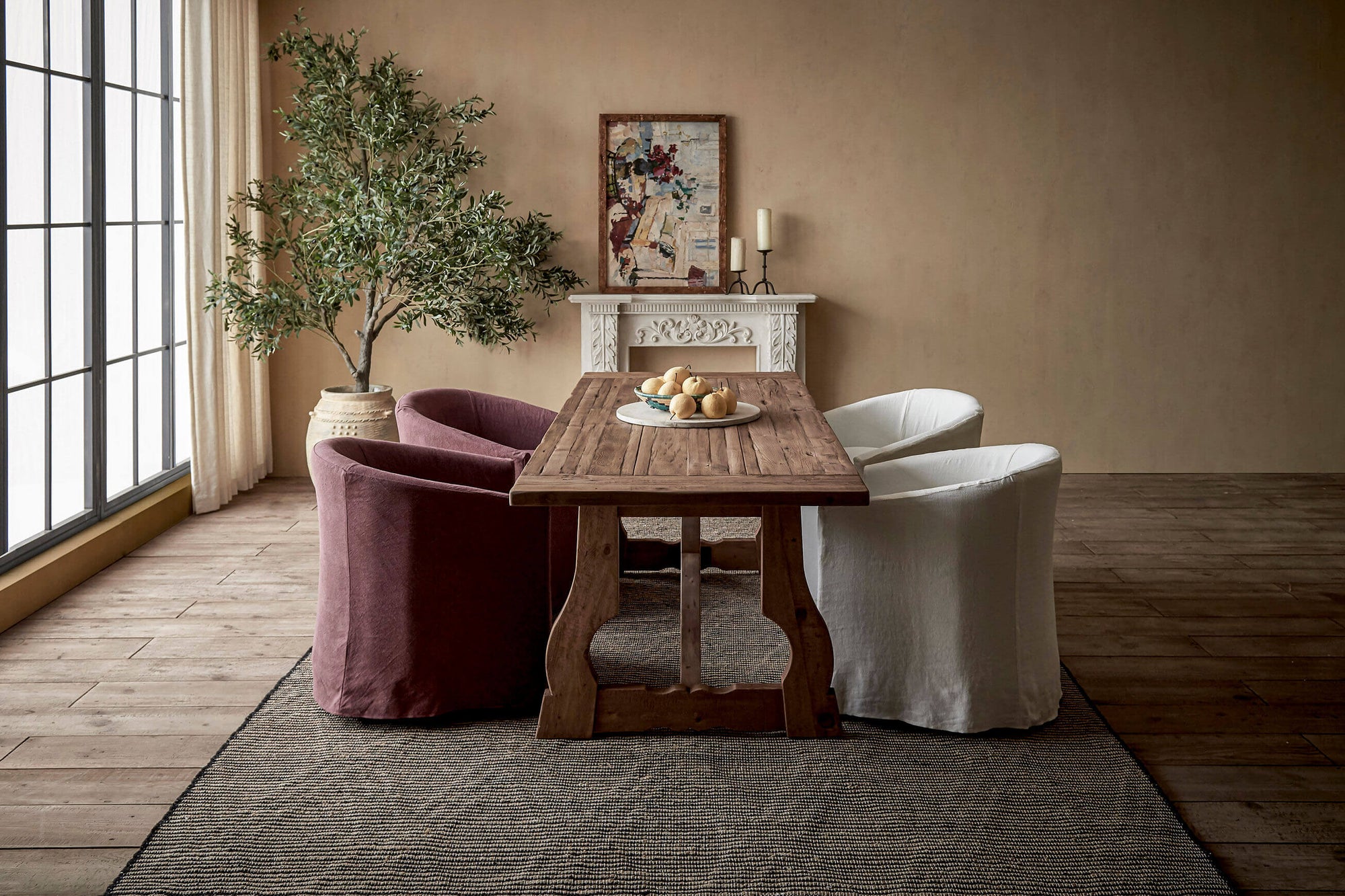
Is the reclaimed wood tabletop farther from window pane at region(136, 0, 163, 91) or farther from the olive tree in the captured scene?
window pane at region(136, 0, 163, 91)

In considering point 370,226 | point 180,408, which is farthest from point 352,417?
point 370,226

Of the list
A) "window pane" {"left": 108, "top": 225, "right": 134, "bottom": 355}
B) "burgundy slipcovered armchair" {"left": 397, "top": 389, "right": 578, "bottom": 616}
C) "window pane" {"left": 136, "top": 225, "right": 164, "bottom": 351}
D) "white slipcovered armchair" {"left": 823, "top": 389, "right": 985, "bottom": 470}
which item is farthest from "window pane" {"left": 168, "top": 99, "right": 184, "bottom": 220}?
"white slipcovered armchair" {"left": 823, "top": 389, "right": 985, "bottom": 470}

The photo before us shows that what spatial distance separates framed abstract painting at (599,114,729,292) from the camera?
5.50 meters

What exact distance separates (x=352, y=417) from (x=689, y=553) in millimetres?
2635

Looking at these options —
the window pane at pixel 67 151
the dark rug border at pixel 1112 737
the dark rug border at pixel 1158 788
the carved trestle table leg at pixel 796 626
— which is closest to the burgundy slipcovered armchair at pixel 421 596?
the dark rug border at pixel 1112 737

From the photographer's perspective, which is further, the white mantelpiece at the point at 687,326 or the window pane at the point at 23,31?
the white mantelpiece at the point at 687,326

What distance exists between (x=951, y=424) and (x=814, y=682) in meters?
1.23

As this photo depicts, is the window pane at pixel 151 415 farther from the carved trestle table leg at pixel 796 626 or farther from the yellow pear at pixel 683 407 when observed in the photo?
the carved trestle table leg at pixel 796 626

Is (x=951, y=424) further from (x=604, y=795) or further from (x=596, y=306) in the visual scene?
(x=596, y=306)

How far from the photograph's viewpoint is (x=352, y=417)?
197 inches

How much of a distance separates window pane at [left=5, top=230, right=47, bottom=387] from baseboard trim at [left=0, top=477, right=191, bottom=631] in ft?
2.00

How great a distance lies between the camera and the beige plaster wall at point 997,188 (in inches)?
215

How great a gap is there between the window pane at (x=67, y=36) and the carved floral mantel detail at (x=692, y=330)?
2.69 meters

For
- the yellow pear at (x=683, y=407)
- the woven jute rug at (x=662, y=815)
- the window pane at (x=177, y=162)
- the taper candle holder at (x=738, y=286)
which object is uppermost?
the window pane at (x=177, y=162)
